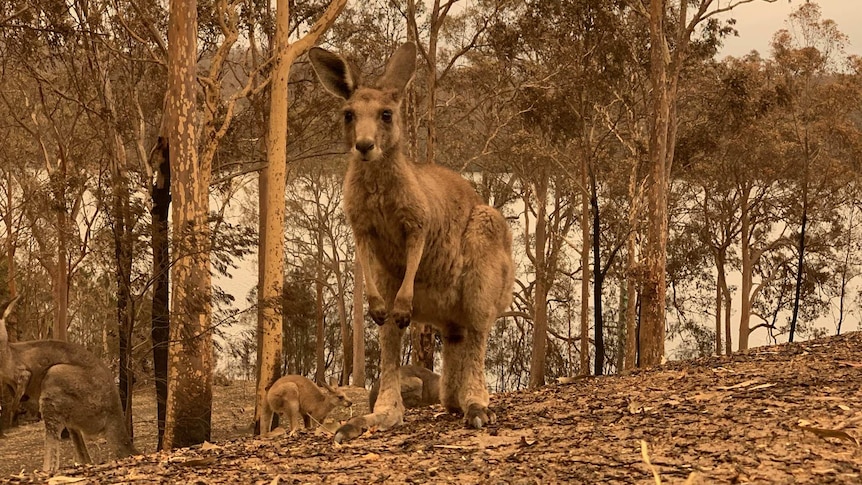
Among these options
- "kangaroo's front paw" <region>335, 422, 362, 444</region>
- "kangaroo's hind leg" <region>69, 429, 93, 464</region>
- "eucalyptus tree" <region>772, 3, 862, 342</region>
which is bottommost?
"kangaroo's hind leg" <region>69, 429, 93, 464</region>

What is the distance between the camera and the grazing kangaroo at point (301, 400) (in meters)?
10.2

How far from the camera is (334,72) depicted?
4516mm

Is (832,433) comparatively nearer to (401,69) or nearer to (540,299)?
(401,69)

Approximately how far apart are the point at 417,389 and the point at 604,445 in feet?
19.2

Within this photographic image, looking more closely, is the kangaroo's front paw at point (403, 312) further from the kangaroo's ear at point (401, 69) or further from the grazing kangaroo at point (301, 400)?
the grazing kangaroo at point (301, 400)

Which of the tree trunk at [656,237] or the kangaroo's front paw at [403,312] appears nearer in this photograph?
the kangaroo's front paw at [403,312]

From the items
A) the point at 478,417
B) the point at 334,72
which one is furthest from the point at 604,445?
the point at 334,72

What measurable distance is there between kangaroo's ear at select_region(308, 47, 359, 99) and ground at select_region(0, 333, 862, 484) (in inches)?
65.8

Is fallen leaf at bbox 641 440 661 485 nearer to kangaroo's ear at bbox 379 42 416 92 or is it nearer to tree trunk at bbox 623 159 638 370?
kangaroo's ear at bbox 379 42 416 92

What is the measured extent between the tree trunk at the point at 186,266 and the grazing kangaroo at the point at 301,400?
79 cm

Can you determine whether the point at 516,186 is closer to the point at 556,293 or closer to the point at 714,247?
the point at 556,293

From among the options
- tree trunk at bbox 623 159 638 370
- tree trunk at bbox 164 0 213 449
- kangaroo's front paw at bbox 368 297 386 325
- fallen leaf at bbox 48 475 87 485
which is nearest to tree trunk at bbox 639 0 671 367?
tree trunk at bbox 623 159 638 370

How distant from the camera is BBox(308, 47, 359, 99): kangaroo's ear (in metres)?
4.46

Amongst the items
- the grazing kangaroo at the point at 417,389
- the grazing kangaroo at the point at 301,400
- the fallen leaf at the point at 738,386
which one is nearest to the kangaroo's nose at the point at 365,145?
the fallen leaf at the point at 738,386
